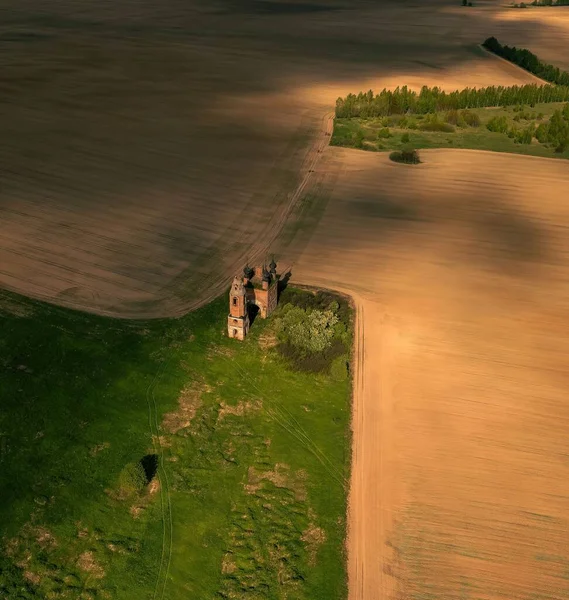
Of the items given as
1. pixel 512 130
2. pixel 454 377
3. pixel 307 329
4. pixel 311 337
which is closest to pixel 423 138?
pixel 512 130

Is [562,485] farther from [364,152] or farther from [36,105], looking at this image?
[36,105]

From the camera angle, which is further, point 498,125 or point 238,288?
point 498,125

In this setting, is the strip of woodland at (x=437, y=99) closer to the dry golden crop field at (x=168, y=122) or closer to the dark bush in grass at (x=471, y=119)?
the dry golden crop field at (x=168, y=122)

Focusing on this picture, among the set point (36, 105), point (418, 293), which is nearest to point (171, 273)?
point (418, 293)

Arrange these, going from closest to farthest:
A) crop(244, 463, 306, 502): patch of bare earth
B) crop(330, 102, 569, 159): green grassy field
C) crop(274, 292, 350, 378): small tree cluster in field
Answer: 1. crop(244, 463, 306, 502): patch of bare earth
2. crop(274, 292, 350, 378): small tree cluster in field
3. crop(330, 102, 569, 159): green grassy field

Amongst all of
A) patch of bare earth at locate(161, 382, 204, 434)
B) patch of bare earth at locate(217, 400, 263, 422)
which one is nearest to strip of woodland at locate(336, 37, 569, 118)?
patch of bare earth at locate(161, 382, 204, 434)

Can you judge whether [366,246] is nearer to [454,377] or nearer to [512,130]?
[454,377]

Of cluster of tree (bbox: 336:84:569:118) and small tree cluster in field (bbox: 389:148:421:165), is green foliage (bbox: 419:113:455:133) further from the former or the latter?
small tree cluster in field (bbox: 389:148:421:165)
